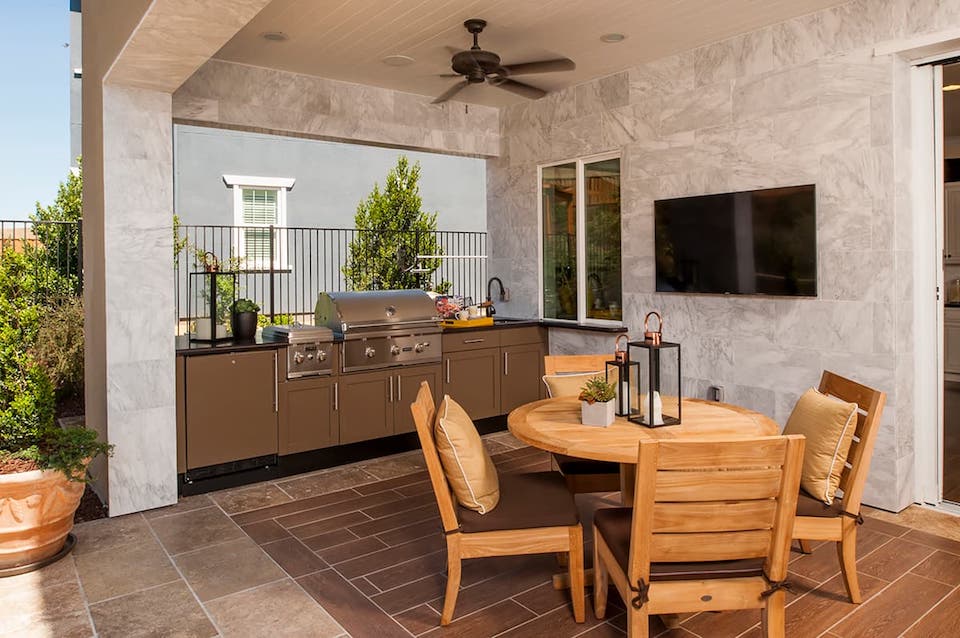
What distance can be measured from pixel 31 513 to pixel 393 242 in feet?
21.0

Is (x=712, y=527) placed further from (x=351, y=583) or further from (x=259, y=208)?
(x=259, y=208)

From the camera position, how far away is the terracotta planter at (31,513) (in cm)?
311

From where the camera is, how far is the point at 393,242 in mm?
9172

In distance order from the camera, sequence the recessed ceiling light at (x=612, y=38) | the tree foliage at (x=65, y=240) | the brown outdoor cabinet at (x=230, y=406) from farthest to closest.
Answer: the tree foliage at (x=65, y=240)
the recessed ceiling light at (x=612, y=38)
the brown outdoor cabinet at (x=230, y=406)

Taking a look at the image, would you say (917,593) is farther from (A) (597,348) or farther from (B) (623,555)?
(A) (597,348)

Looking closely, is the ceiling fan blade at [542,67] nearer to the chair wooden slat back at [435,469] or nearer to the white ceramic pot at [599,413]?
the white ceramic pot at [599,413]

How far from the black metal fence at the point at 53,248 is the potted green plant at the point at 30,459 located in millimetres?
2816

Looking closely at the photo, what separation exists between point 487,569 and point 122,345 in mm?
2467

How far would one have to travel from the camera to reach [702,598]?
6.73ft

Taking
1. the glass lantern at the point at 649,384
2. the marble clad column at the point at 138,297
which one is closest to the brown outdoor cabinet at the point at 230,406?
the marble clad column at the point at 138,297

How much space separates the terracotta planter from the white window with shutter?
5.80m

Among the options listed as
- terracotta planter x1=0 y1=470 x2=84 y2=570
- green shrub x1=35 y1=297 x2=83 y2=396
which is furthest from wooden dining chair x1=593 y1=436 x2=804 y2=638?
green shrub x1=35 y1=297 x2=83 y2=396

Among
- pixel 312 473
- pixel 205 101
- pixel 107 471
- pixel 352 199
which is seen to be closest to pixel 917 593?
pixel 312 473

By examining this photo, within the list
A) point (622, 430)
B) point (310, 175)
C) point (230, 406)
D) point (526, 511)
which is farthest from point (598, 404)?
point (310, 175)
